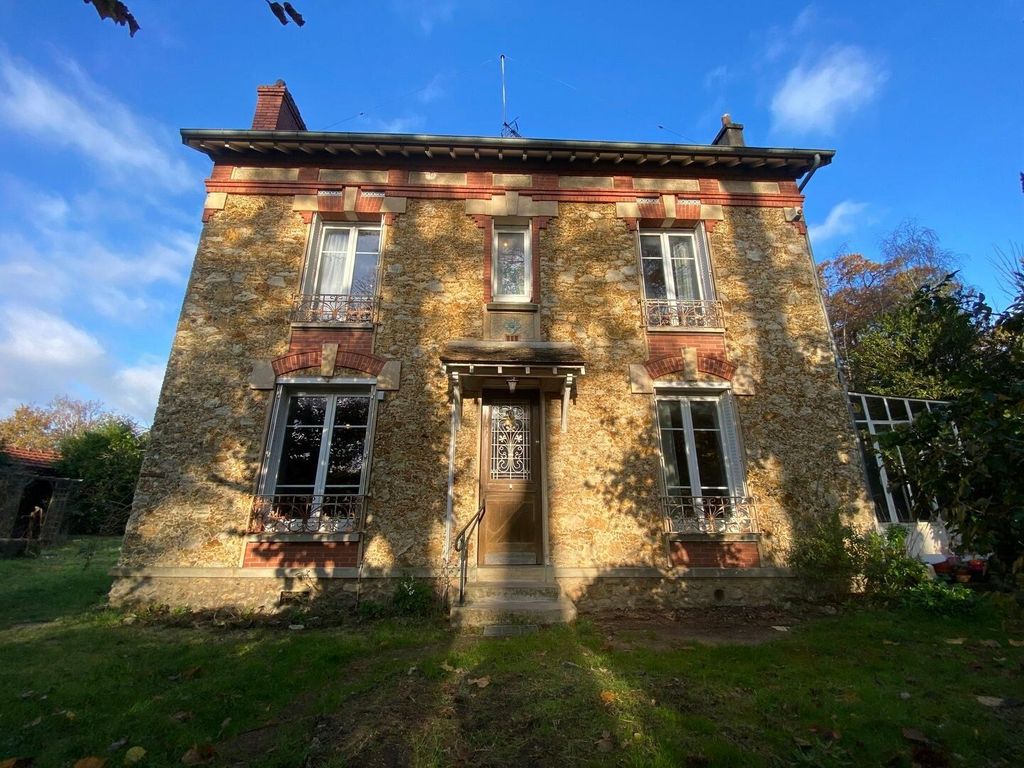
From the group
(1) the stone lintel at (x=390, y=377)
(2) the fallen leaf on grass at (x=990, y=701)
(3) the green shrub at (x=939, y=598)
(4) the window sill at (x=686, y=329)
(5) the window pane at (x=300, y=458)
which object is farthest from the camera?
(4) the window sill at (x=686, y=329)

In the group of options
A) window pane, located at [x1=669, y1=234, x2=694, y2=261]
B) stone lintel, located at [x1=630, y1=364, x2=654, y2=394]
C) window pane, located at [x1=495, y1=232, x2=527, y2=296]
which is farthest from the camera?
window pane, located at [x1=669, y1=234, x2=694, y2=261]

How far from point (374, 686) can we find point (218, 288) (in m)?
6.59

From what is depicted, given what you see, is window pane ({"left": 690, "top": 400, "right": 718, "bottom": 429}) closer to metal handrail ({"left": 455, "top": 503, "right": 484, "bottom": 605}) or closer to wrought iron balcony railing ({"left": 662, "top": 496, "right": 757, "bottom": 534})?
wrought iron balcony railing ({"left": 662, "top": 496, "right": 757, "bottom": 534})

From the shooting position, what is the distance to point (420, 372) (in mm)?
7516

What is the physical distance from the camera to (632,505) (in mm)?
7047

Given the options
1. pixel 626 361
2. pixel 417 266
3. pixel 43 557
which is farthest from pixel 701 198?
pixel 43 557

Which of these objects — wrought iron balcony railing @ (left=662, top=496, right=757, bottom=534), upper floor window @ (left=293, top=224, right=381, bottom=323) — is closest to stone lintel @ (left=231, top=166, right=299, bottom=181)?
upper floor window @ (left=293, top=224, right=381, bottom=323)

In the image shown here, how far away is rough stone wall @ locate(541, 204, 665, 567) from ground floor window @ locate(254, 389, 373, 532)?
2.82 metres

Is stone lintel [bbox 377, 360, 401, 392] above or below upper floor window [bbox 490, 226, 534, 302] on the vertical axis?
below

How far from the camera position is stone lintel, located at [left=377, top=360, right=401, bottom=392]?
291 inches

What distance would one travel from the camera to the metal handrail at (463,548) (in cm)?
628

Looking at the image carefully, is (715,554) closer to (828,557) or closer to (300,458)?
(828,557)

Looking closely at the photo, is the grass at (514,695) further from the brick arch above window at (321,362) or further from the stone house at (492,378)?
the brick arch above window at (321,362)

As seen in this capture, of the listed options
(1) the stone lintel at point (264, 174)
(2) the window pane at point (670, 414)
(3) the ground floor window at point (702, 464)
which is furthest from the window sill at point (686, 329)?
(1) the stone lintel at point (264, 174)
